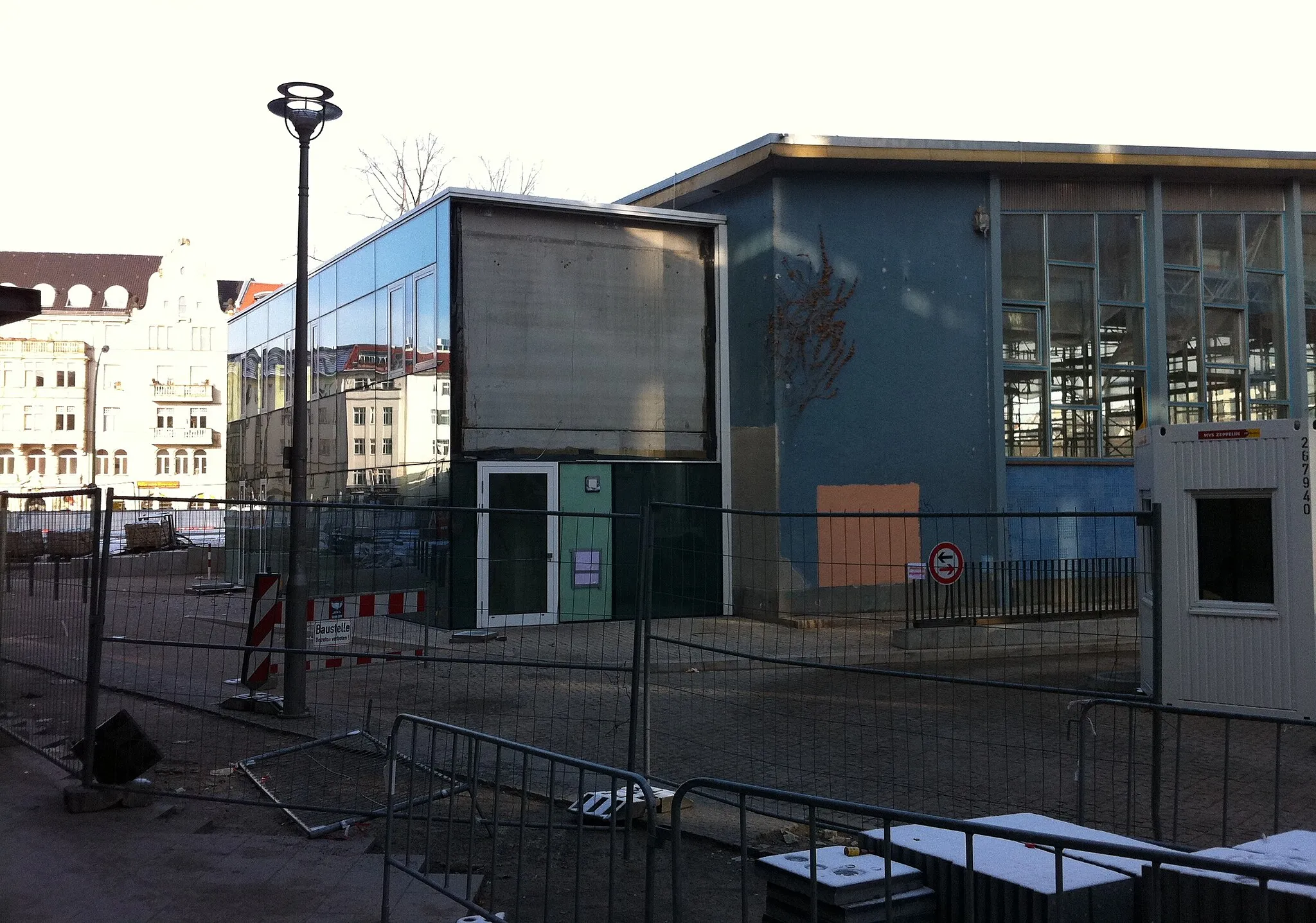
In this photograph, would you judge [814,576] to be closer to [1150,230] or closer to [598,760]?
[598,760]

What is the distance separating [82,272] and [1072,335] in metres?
88.1

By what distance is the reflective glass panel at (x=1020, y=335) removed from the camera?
20344 mm

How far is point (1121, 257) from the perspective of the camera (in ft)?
68.8

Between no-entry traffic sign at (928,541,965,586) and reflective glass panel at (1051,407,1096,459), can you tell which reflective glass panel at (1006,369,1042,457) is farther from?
no-entry traffic sign at (928,541,965,586)

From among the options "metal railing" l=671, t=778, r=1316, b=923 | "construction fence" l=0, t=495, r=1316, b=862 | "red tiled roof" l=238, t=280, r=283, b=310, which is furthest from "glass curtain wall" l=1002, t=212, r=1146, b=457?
"red tiled roof" l=238, t=280, r=283, b=310

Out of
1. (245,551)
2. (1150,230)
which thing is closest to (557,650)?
(245,551)

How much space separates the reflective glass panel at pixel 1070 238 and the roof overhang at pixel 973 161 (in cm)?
75

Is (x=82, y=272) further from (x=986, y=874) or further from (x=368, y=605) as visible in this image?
(x=986, y=874)

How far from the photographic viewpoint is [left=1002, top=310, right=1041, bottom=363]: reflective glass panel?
66.7 feet

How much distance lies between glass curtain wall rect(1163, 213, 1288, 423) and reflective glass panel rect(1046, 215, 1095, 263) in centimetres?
161

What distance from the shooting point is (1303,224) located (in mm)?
22047

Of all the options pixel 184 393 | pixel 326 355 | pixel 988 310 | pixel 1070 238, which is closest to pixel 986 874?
pixel 988 310

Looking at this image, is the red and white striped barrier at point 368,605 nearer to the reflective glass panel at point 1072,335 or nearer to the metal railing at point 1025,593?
the metal railing at point 1025,593

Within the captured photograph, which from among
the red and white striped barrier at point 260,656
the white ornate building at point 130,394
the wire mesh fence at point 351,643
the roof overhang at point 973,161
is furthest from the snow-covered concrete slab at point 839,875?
the white ornate building at point 130,394
